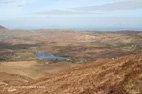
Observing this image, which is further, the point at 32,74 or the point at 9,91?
the point at 32,74

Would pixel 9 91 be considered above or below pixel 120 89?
below

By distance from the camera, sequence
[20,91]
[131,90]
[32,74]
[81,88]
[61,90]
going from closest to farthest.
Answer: [131,90]
[81,88]
[61,90]
[20,91]
[32,74]

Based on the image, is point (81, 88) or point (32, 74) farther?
point (32, 74)

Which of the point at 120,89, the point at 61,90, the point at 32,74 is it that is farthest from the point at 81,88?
the point at 32,74

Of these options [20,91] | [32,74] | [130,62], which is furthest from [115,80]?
[32,74]

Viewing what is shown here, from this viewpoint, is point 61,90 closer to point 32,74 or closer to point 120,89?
point 120,89

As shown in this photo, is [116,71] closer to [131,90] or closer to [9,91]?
[131,90]

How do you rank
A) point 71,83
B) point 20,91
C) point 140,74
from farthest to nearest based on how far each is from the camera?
point 20,91
point 71,83
point 140,74

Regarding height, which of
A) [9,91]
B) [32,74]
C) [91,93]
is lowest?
[32,74]

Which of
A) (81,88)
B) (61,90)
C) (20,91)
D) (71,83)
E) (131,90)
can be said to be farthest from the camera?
(20,91)
